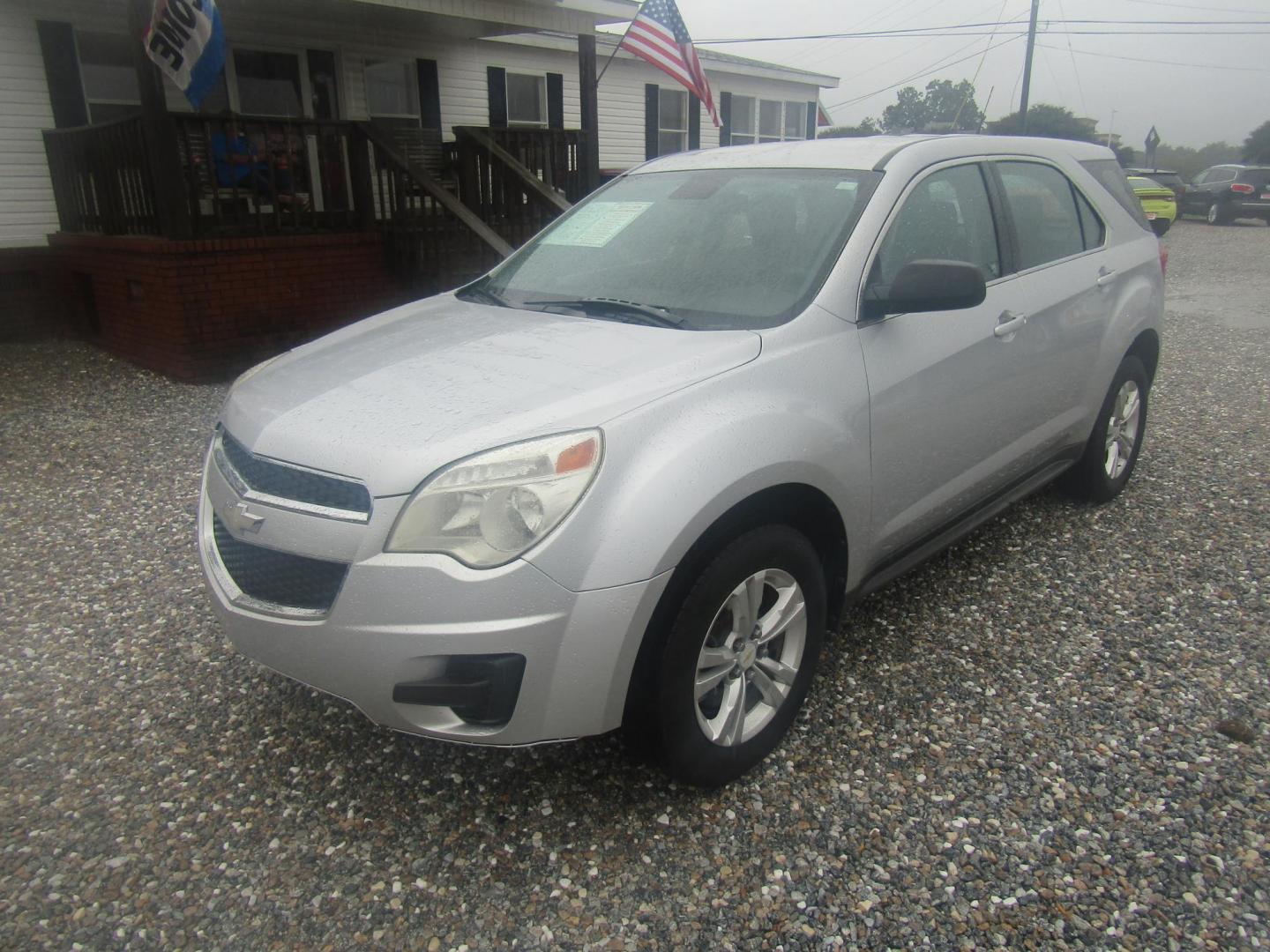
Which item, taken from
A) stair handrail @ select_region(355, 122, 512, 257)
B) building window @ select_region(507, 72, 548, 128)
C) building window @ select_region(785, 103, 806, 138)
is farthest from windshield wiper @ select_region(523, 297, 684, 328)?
building window @ select_region(785, 103, 806, 138)

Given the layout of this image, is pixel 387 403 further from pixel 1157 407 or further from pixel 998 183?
pixel 1157 407

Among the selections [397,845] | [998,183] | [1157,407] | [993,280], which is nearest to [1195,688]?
[993,280]

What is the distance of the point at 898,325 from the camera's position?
118 inches

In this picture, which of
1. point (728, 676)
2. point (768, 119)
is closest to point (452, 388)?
point (728, 676)

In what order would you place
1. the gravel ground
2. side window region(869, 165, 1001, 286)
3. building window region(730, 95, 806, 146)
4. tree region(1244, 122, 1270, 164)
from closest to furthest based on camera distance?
the gravel ground, side window region(869, 165, 1001, 286), building window region(730, 95, 806, 146), tree region(1244, 122, 1270, 164)

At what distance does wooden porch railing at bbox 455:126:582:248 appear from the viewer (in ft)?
31.1

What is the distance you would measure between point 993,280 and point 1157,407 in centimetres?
442

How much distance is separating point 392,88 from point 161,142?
5592 millimetres

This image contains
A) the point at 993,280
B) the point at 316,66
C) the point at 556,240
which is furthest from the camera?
the point at 316,66

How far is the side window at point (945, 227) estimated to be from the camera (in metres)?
3.11

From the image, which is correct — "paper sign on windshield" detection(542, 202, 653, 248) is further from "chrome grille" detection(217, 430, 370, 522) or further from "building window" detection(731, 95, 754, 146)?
"building window" detection(731, 95, 754, 146)

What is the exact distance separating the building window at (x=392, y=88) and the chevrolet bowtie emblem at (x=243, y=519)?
1078 cm

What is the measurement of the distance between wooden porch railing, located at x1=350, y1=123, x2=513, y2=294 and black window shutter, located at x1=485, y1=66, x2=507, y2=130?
16.4ft

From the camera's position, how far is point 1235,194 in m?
25.8
